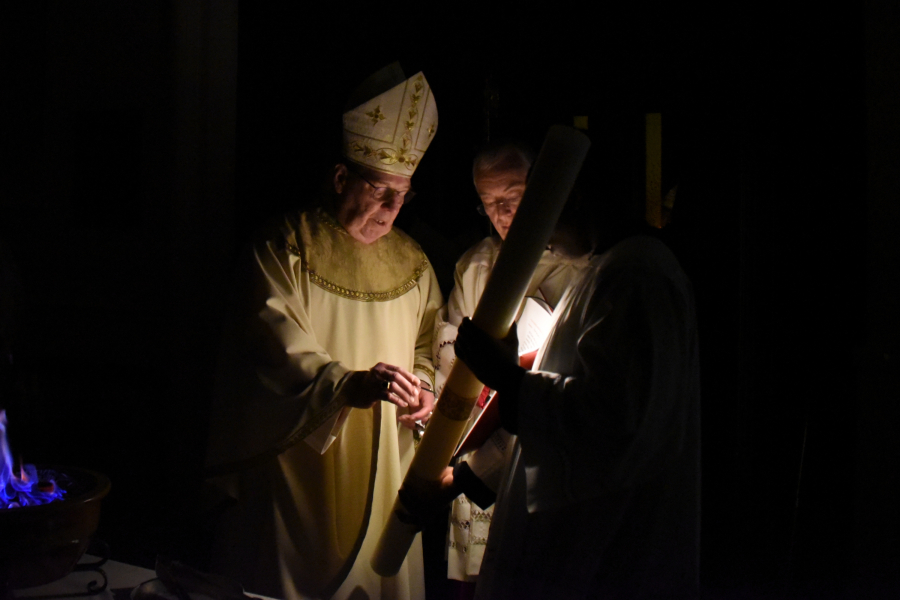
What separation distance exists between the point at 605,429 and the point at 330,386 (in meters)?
0.99

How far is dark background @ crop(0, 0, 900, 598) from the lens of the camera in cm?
222

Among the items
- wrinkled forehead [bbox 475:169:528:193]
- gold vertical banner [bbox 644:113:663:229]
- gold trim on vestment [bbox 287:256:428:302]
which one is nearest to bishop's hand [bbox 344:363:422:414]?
gold trim on vestment [bbox 287:256:428:302]

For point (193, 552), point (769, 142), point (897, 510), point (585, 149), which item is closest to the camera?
point (585, 149)

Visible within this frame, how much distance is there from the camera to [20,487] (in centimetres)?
168

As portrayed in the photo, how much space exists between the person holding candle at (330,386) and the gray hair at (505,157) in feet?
1.01

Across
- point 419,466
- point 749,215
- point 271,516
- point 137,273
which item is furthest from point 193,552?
point 749,215

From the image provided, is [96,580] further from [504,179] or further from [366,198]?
[504,179]

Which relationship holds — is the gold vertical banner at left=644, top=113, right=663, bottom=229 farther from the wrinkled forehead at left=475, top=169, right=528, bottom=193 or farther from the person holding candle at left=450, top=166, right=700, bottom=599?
A: the person holding candle at left=450, top=166, right=700, bottom=599

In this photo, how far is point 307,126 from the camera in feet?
9.99

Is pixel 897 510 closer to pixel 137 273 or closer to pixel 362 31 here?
pixel 362 31

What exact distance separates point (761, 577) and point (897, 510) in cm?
51

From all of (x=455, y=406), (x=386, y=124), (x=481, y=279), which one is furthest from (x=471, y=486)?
(x=386, y=124)

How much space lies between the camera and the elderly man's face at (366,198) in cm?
246

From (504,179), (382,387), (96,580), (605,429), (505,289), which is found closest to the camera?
(605,429)
